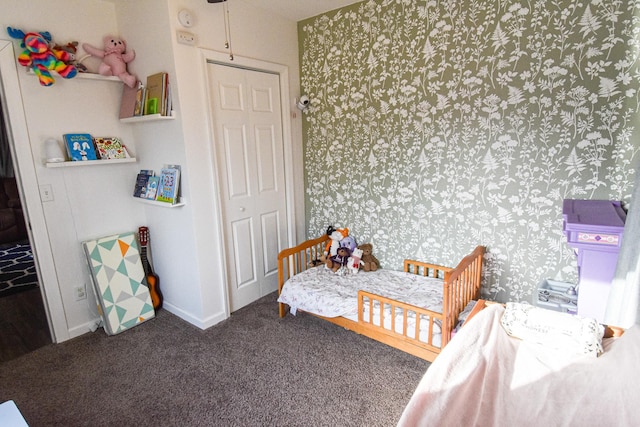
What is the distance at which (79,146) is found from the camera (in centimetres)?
255

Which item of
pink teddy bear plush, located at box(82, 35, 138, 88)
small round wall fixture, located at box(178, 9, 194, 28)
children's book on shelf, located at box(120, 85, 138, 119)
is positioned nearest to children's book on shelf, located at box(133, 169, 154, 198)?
children's book on shelf, located at box(120, 85, 138, 119)

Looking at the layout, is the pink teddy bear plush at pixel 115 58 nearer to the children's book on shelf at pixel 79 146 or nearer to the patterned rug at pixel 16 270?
the children's book on shelf at pixel 79 146

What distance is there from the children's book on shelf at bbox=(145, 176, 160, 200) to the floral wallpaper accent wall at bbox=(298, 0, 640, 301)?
1.42 meters

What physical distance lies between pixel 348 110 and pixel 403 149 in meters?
0.62

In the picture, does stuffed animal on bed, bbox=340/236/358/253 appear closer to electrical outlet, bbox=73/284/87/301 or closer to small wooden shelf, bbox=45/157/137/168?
small wooden shelf, bbox=45/157/137/168

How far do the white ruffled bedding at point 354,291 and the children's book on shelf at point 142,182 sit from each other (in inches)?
54.0

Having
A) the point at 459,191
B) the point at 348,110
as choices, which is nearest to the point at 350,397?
the point at 459,191

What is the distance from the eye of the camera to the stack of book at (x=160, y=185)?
8.45ft

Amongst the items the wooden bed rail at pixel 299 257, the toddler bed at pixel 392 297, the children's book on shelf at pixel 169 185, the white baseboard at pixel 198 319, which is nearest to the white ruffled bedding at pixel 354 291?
the toddler bed at pixel 392 297

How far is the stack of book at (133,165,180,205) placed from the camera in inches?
101

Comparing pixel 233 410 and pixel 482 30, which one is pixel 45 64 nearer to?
pixel 233 410

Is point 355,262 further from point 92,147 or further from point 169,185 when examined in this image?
point 92,147

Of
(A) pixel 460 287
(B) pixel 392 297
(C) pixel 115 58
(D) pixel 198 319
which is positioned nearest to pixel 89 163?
(C) pixel 115 58

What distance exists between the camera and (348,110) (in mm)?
3000
